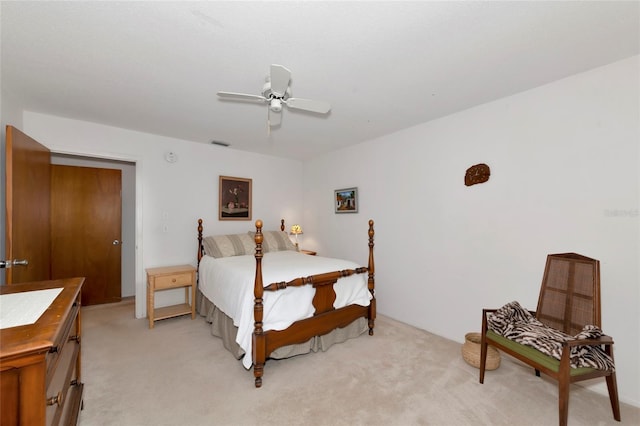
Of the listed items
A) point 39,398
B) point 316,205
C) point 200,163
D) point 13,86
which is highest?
point 13,86

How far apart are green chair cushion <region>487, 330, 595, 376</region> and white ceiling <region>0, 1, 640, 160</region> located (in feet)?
6.86

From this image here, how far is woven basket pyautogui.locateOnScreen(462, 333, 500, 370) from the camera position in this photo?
7.97 ft

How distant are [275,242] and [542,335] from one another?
11.2 feet

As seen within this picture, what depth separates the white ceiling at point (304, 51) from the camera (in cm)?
154

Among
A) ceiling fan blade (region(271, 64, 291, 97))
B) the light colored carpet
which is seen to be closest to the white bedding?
the light colored carpet

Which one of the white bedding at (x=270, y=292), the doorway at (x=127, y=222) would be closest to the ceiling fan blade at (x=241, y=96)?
the white bedding at (x=270, y=292)

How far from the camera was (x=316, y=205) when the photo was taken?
505 cm

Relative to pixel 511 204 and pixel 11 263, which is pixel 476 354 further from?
pixel 11 263

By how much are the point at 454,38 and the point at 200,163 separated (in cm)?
366

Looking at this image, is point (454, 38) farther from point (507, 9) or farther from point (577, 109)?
point (577, 109)

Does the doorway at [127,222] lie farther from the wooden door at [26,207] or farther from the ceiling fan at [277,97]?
the ceiling fan at [277,97]

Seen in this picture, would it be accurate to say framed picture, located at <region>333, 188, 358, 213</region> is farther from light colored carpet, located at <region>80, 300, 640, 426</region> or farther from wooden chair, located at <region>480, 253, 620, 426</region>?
wooden chair, located at <region>480, 253, 620, 426</region>

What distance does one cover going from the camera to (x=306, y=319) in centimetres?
263

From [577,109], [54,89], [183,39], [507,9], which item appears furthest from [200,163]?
[577,109]
